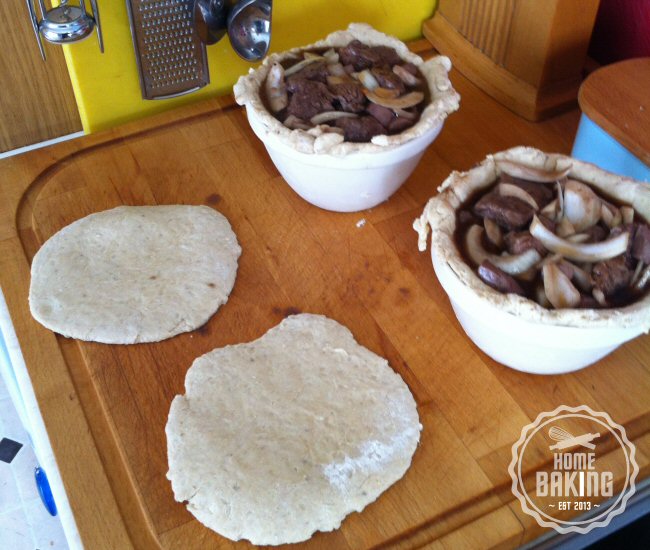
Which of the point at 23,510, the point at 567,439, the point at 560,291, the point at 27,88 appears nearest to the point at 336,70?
the point at 560,291

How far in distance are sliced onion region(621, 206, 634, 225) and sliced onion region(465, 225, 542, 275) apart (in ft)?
0.43

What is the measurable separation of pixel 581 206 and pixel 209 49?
695 millimetres

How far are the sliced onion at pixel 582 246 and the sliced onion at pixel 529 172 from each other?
0.10 meters

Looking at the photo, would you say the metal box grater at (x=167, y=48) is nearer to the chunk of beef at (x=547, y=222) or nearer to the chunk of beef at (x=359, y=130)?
the chunk of beef at (x=359, y=130)

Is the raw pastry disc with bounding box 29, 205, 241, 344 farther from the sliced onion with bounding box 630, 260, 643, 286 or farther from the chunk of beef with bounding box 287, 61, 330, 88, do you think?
the sliced onion with bounding box 630, 260, 643, 286

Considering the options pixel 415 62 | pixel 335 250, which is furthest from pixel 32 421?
pixel 415 62

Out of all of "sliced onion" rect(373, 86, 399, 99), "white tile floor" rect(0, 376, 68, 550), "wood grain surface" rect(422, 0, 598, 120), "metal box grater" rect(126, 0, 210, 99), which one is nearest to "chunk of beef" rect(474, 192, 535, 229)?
"sliced onion" rect(373, 86, 399, 99)

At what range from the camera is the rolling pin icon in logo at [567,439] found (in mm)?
829

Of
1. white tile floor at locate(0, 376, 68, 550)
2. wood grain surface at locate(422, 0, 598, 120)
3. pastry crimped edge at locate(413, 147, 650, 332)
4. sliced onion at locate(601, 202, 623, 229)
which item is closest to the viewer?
pastry crimped edge at locate(413, 147, 650, 332)

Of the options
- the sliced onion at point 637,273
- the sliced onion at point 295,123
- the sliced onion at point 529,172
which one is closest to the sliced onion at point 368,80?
the sliced onion at point 295,123

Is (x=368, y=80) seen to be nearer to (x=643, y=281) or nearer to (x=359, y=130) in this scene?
(x=359, y=130)

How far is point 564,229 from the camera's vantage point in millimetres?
843

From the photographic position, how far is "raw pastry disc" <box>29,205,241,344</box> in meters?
0.93

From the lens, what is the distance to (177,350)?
3.00ft
